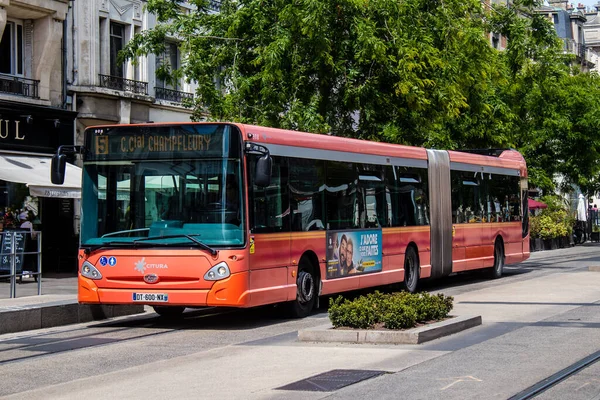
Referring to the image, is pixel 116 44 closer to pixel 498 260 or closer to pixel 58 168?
pixel 498 260

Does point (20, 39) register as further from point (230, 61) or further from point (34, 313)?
point (34, 313)

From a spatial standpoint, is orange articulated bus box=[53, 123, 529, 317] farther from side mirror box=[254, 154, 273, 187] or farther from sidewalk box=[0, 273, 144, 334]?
sidewalk box=[0, 273, 144, 334]

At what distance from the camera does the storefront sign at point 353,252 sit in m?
17.9

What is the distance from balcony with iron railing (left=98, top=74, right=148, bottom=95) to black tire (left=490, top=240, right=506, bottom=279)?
11.8 meters

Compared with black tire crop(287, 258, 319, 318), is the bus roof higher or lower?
higher

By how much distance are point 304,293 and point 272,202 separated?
1767 mm

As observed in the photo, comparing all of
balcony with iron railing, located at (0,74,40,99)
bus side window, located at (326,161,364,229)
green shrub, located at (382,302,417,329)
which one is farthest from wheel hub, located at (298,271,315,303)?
balcony with iron railing, located at (0,74,40,99)

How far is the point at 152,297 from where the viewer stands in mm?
14992

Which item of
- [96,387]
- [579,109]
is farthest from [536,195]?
[96,387]

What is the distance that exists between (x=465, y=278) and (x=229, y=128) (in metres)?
13.6

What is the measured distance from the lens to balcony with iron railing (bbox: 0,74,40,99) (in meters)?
27.6

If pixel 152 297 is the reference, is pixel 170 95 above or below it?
above

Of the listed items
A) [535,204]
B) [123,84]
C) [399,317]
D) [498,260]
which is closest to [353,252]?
[399,317]

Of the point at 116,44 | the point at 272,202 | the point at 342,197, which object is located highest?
the point at 116,44
